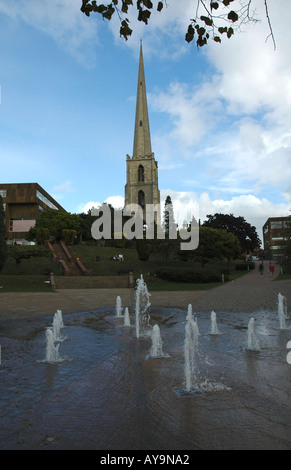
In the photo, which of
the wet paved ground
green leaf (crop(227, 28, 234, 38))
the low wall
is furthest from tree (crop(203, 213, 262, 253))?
green leaf (crop(227, 28, 234, 38))

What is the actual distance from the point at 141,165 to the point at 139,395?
80.0m

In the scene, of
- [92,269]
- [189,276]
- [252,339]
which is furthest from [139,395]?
[92,269]

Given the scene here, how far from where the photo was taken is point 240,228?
62.7 metres

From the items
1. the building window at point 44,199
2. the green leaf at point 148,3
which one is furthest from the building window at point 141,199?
the green leaf at point 148,3

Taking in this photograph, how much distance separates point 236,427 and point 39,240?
145 feet

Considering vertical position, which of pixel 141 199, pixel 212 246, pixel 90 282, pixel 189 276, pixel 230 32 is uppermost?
pixel 141 199

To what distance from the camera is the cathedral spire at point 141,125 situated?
3228 inches

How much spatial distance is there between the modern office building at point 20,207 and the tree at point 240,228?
3289 cm

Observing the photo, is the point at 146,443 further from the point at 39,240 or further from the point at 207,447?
the point at 39,240

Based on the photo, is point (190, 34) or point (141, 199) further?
point (141, 199)

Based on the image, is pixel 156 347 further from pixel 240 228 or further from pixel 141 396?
pixel 240 228

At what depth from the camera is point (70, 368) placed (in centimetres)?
517

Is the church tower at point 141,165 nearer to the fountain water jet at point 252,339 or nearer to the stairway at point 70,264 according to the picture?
the stairway at point 70,264
